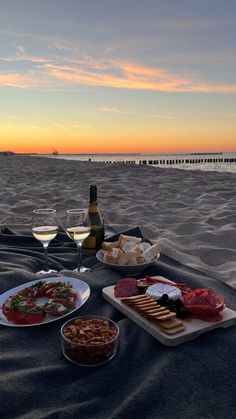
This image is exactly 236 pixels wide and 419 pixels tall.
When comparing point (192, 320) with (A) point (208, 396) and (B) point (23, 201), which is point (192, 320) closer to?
(A) point (208, 396)

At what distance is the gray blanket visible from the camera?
4.49 feet

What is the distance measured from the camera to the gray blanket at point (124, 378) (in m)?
1.37

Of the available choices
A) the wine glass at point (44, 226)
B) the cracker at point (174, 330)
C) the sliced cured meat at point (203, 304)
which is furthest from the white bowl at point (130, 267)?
the cracker at point (174, 330)

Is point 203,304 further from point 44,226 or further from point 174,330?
point 44,226

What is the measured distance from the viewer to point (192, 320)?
5.79ft

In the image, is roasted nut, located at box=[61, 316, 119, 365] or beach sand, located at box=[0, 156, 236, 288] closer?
roasted nut, located at box=[61, 316, 119, 365]

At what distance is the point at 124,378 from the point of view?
1539 mm

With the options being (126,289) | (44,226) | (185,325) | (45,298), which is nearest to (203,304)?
(185,325)

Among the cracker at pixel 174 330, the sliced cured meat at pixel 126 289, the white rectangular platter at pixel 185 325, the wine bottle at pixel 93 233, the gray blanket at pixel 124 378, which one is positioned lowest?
the gray blanket at pixel 124 378

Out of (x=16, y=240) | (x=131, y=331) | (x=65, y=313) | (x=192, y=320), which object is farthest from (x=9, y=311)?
(x=16, y=240)

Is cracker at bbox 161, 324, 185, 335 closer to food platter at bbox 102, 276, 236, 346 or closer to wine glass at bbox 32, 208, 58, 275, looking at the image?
food platter at bbox 102, 276, 236, 346

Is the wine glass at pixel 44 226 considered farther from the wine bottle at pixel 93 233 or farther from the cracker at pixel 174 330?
the cracker at pixel 174 330

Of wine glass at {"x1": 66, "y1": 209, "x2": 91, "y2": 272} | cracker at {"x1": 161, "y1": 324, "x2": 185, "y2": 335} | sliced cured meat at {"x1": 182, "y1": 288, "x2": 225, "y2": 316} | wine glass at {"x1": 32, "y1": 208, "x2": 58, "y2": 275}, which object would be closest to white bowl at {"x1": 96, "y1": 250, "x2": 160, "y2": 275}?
wine glass at {"x1": 66, "y1": 209, "x2": 91, "y2": 272}

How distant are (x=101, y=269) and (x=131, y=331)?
0.86 m
